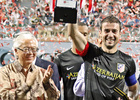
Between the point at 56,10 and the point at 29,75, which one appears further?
the point at 29,75

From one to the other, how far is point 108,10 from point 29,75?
1125 mm

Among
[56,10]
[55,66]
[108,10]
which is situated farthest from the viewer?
[108,10]

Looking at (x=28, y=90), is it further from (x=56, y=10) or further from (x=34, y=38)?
(x=56, y=10)

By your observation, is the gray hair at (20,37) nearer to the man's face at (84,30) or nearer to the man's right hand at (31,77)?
the man's right hand at (31,77)

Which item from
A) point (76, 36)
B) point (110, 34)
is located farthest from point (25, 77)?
point (110, 34)

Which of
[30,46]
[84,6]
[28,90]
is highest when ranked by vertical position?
[84,6]

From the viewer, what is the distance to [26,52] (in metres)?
1.99

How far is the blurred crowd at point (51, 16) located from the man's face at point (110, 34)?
0.40 ft

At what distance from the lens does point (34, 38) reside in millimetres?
2066

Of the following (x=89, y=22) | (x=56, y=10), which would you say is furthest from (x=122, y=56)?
(x=56, y=10)

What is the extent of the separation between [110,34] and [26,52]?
88cm

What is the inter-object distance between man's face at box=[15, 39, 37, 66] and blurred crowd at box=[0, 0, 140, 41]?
225 mm

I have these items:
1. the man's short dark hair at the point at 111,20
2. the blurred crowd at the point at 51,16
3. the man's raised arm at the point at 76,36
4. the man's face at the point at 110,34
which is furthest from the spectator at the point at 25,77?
the man's short dark hair at the point at 111,20

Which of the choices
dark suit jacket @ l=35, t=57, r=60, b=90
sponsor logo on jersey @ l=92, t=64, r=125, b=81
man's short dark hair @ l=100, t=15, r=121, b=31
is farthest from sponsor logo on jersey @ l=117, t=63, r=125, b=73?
dark suit jacket @ l=35, t=57, r=60, b=90
